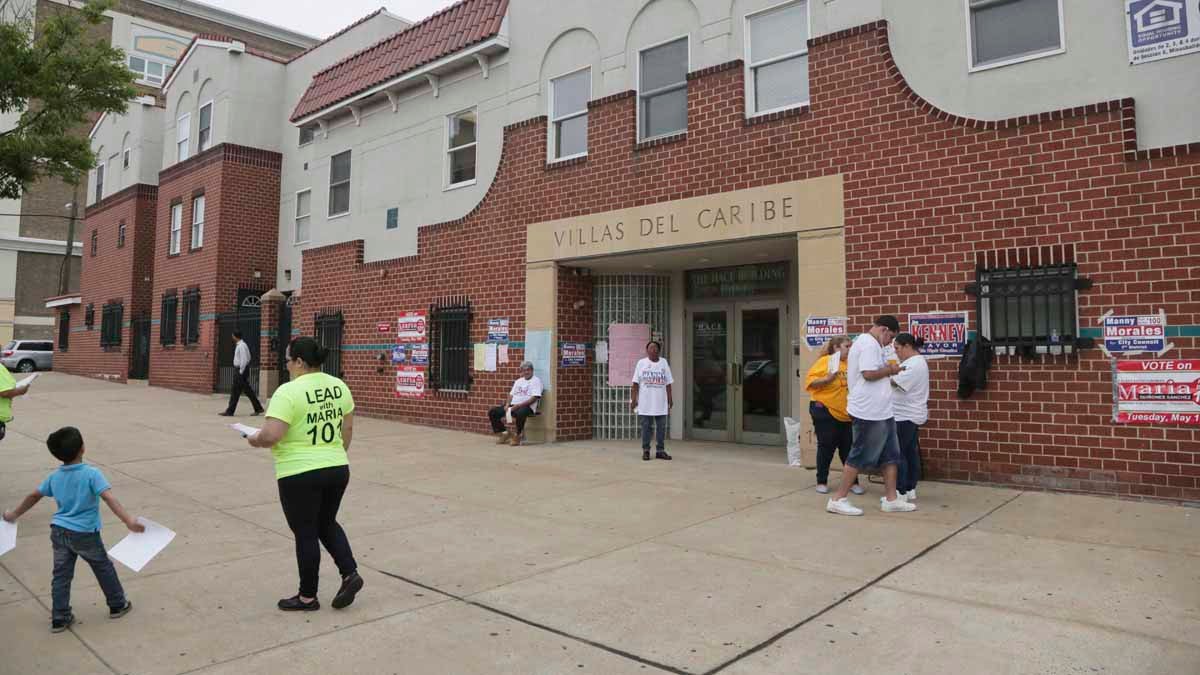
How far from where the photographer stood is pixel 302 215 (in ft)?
65.4

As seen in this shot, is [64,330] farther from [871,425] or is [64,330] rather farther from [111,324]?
[871,425]

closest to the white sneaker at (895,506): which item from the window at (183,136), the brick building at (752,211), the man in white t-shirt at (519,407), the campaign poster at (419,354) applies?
the brick building at (752,211)

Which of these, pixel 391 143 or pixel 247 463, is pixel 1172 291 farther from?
pixel 391 143

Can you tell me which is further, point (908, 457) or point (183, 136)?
point (183, 136)

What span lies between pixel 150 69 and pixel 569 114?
131 feet

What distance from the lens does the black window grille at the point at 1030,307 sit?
7.60 m

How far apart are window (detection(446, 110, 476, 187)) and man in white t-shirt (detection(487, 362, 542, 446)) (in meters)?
4.22

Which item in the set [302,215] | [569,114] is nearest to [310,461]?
[569,114]

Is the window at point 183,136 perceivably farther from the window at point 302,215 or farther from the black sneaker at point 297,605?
the black sneaker at point 297,605

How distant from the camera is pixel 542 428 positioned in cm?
1229

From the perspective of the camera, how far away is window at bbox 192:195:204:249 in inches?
857

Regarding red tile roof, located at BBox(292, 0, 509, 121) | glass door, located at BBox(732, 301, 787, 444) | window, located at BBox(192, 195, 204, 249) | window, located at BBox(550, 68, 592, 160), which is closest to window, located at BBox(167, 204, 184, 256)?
window, located at BBox(192, 195, 204, 249)

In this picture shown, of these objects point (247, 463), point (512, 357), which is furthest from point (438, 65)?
point (247, 463)

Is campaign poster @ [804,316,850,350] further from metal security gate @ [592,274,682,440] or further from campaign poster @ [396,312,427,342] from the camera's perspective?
campaign poster @ [396,312,427,342]
